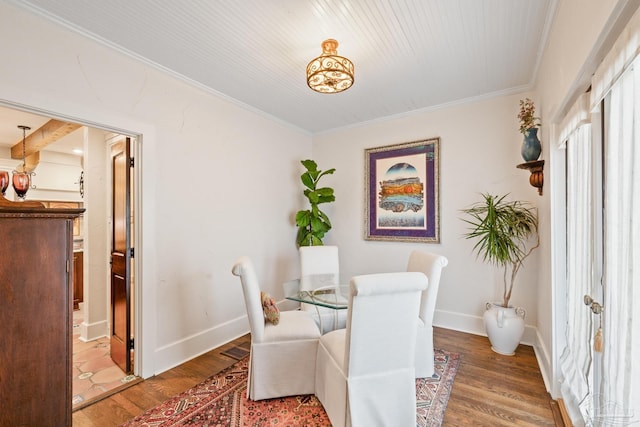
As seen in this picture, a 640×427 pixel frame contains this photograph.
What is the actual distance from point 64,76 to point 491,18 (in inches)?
117

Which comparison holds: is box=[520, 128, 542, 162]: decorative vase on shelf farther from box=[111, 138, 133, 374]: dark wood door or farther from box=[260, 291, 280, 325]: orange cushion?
box=[111, 138, 133, 374]: dark wood door

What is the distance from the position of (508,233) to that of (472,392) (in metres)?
1.50

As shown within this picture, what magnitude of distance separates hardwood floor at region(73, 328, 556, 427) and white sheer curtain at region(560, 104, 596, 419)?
285mm

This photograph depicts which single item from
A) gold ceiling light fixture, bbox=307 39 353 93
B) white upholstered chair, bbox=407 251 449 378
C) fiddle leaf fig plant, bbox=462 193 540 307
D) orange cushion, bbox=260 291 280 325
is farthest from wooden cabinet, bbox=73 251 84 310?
fiddle leaf fig plant, bbox=462 193 540 307

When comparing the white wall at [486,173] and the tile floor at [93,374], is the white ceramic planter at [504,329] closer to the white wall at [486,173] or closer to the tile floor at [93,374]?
the white wall at [486,173]

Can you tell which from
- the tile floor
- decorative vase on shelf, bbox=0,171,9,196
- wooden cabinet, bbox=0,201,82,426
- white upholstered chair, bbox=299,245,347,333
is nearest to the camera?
wooden cabinet, bbox=0,201,82,426

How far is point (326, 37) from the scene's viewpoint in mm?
2189

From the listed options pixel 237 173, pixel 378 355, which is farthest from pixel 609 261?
pixel 237 173

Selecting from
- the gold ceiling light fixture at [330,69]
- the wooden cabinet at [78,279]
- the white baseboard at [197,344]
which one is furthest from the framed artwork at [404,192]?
the wooden cabinet at [78,279]

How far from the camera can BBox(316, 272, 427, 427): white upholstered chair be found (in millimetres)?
1570

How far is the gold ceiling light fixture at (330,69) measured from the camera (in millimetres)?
2064

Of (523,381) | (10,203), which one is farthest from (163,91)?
(523,381)

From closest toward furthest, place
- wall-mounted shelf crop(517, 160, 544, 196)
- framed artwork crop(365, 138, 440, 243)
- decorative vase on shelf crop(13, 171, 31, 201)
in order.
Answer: decorative vase on shelf crop(13, 171, 31, 201) → wall-mounted shelf crop(517, 160, 544, 196) → framed artwork crop(365, 138, 440, 243)

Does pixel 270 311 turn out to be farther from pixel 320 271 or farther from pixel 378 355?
pixel 320 271
